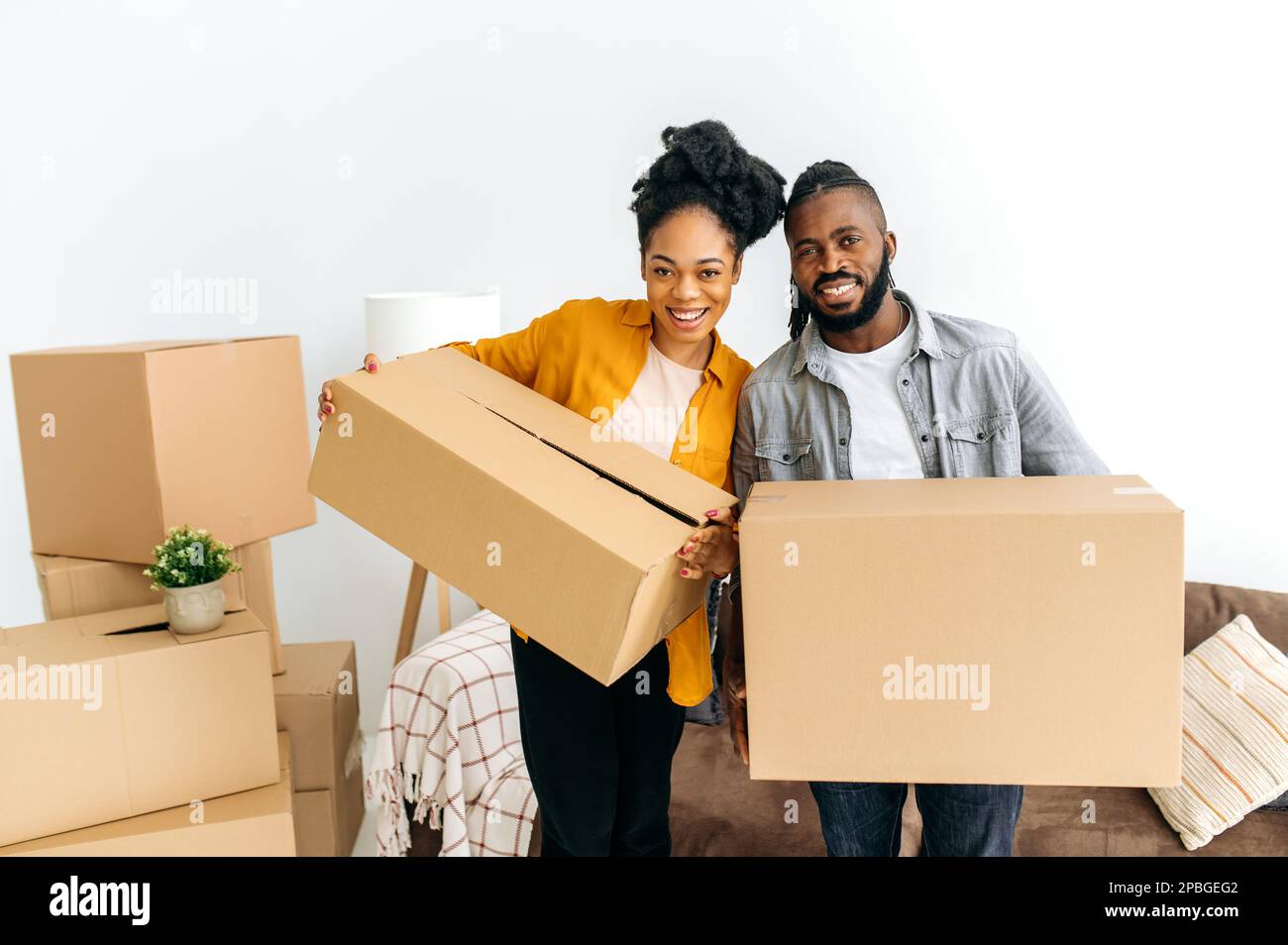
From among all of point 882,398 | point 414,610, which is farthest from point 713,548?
point 414,610

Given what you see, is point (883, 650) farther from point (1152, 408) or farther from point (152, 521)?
point (1152, 408)

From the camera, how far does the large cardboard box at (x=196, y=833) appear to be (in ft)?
5.10

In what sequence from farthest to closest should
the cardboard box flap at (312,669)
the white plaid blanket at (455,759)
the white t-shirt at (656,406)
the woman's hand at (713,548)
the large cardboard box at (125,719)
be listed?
the cardboard box flap at (312,669)
the white plaid blanket at (455,759)
the large cardboard box at (125,719)
the white t-shirt at (656,406)
the woman's hand at (713,548)

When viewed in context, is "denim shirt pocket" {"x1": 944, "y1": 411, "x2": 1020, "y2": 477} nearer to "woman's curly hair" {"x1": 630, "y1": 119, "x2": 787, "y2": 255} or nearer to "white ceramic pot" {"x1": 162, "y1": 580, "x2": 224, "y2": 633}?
"woman's curly hair" {"x1": 630, "y1": 119, "x2": 787, "y2": 255}

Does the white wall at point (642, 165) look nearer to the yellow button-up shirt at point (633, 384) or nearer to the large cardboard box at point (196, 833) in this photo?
the large cardboard box at point (196, 833)

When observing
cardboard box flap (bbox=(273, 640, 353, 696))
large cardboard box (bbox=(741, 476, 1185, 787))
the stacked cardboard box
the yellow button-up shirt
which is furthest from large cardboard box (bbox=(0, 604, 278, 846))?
large cardboard box (bbox=(741, 476, 1185, 787))

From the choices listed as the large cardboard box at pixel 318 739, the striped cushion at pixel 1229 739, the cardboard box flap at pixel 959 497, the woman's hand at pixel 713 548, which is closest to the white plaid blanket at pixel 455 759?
the large cardboard box at pixel 318 739

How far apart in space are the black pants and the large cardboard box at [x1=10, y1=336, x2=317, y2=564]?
71cm

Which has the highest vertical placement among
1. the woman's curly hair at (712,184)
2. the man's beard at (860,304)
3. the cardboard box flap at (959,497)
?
the woman's curly hair at (712,184)

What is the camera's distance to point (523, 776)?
192 centimetres

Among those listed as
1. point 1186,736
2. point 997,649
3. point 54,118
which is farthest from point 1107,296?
point 54,118

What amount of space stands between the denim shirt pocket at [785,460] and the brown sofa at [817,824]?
31.2 inches

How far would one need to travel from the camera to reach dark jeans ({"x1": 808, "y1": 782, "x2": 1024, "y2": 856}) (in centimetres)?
129
